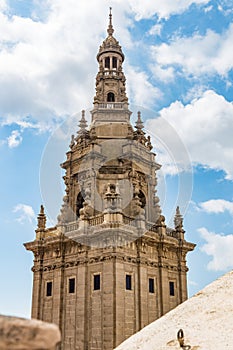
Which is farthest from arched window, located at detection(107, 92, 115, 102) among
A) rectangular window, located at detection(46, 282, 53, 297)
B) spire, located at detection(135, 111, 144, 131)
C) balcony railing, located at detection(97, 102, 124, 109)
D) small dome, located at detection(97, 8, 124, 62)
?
rectangular window, located at detection(46, 282, 53, 297)

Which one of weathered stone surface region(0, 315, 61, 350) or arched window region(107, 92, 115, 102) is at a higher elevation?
arched window region(107, 92, 115, 102)

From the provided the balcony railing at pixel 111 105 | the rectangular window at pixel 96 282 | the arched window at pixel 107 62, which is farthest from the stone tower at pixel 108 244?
the arched window at pixel 107 62

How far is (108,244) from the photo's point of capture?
1396 inches

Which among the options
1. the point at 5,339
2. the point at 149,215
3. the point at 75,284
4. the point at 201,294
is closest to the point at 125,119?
the point at 149,215

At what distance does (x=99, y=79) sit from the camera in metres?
47.8

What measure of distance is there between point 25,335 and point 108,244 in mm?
31236

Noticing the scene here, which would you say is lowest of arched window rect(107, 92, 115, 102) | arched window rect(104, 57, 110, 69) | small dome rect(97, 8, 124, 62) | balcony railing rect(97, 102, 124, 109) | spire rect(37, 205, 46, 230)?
spire rect(37, 205, 46, 230)

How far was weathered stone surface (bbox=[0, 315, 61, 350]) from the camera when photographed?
439cm

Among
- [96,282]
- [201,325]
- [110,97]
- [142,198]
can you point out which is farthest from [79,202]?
[201,325]

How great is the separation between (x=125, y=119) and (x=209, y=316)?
91.6 ft

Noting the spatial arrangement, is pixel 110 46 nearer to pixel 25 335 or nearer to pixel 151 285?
pixel 151 285

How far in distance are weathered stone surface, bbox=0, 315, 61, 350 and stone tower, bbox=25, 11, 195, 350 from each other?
97.9ft

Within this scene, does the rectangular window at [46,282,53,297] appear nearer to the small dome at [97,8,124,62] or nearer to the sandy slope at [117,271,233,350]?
the sandy slope at [117,271,233,350]

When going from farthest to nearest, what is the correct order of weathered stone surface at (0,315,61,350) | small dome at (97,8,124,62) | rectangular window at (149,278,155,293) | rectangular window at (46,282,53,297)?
small dome at (97,8,124,62) → rectangular window at (46,282,53,297) → rectangular window at (149,278,155,293) → weathered stone surface at (0,315,61,350)
